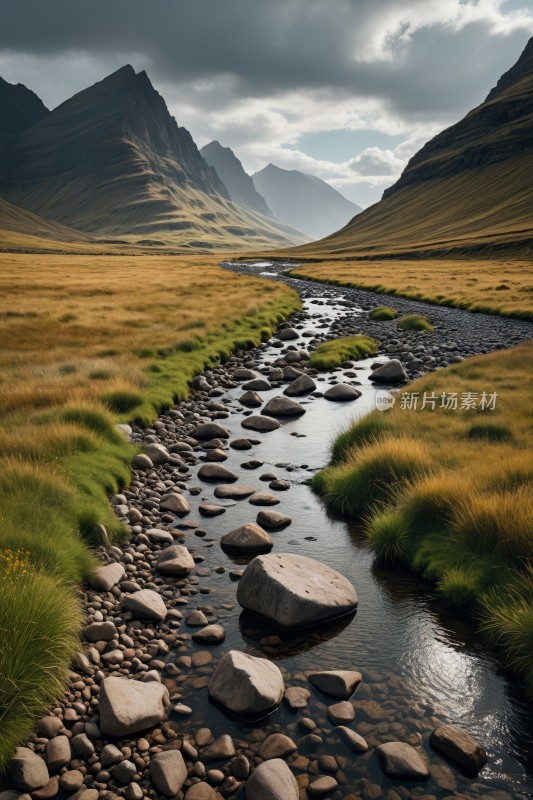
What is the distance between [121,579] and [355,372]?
15.8 m

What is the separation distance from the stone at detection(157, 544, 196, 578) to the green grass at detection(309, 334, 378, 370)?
1534cm

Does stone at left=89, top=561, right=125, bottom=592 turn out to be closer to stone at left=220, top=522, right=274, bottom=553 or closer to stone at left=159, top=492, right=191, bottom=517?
stone at left=220, top=522, right=274, bottom=553

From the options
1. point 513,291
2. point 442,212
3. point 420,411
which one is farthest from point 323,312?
point 442,212

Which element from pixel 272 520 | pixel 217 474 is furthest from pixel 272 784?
pixel 217 474

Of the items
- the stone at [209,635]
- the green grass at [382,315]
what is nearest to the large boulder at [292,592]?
the stone at [209,635]

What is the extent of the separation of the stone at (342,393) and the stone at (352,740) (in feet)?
44.1

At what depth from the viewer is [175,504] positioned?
33.7ft

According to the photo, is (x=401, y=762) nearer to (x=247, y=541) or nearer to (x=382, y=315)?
(x=247, y=541)

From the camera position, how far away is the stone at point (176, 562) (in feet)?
26.8

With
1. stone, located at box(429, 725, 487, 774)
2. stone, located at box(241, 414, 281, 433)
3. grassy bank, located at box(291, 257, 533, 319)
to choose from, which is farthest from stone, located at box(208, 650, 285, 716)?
grassy bank, located at box(291, 257, 533, 319)

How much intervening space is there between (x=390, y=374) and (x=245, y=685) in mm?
16543

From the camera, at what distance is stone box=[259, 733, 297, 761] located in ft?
17.1

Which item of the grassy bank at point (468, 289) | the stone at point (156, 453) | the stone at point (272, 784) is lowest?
the stone at point (272, 784)

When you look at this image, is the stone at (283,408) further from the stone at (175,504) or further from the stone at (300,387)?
the stone at (175,504)
